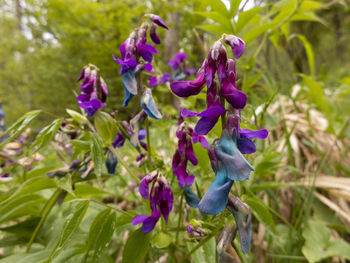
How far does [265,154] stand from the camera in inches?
42.7

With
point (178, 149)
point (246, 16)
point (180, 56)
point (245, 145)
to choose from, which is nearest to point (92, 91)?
point (178, 149)

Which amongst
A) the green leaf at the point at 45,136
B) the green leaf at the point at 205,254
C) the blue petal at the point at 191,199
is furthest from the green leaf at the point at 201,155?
the green leaf at the point at 45,136

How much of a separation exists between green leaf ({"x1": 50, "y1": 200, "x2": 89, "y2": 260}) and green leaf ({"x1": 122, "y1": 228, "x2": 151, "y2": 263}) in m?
0.18

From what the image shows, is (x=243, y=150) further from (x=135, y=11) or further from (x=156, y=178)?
(x=135, y=11)

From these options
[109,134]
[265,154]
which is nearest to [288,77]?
[265,154]

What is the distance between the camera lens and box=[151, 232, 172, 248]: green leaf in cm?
76

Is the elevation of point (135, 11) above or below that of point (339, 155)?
above

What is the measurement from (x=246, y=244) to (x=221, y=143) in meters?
0.20

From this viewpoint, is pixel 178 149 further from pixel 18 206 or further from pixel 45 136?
pixel 18 206

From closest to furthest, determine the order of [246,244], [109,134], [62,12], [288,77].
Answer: [246,244] → [109,134] → [288,77] → [62,12]

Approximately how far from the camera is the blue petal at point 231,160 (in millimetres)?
432

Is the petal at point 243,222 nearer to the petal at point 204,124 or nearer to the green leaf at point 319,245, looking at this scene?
the petal at point 204,124

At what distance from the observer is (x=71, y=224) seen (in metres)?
0.63

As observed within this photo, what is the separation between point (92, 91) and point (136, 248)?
1.84ft
